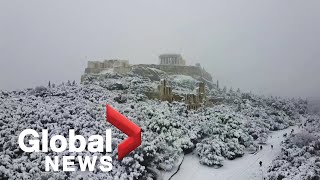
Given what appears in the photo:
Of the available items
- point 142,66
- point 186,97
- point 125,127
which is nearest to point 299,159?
point 125,127

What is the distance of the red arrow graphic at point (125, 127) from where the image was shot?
27.3 meters

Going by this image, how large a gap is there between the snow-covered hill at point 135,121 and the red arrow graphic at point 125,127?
1.03 meters

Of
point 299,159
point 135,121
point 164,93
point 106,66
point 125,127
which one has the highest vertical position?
point 106,66

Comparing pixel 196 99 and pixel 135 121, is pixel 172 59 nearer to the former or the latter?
pixel 196 99

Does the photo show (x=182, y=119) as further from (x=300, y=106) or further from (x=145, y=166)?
(x=300, y=106)

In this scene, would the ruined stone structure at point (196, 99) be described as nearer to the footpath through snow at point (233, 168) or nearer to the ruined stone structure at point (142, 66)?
the footpath through snow at point (233, 168)

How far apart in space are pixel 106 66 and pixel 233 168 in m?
35.2

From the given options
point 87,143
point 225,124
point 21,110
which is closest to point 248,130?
point 225,124

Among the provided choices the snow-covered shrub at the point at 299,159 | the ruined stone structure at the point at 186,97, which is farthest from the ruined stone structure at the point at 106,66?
the snow-covered shrub at the point at 299,159

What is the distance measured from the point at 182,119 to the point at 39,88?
18.9 meters

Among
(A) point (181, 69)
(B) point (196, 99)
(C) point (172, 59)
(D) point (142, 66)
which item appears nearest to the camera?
(B) point (196, 99)

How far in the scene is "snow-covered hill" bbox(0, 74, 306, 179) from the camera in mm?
29519

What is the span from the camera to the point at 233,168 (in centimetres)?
3762

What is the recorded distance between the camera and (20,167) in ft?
87.5
